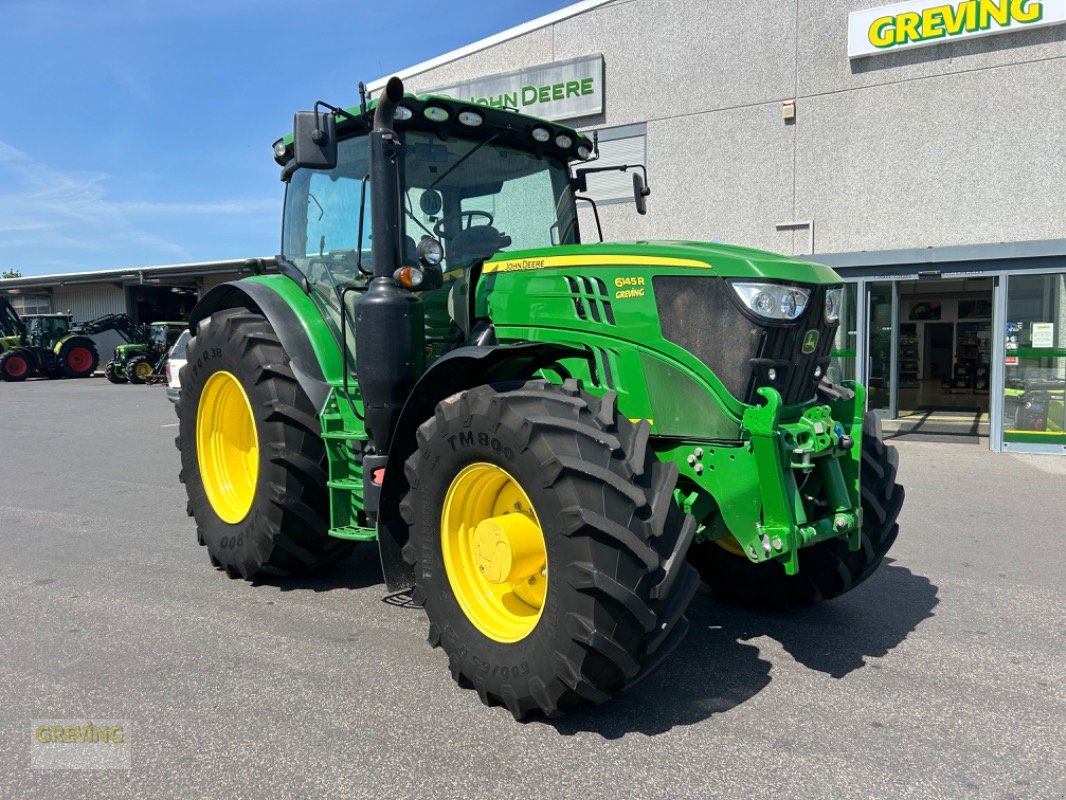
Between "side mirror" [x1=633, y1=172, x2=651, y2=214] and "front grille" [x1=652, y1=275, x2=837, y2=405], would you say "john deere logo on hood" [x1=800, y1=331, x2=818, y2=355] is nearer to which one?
"front grille" [x1=652, y1=275, x2=837, y2=405]

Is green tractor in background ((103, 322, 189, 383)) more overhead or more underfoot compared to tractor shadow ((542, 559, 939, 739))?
more overhead

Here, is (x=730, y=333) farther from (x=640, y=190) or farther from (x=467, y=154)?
(x=640, y=190)

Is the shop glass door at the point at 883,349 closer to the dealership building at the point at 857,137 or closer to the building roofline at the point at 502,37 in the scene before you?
the dealership building at the point at 857,137

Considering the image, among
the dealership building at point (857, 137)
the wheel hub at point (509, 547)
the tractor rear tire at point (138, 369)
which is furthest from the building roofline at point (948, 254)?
the tractor rear tire at point (138, 369)

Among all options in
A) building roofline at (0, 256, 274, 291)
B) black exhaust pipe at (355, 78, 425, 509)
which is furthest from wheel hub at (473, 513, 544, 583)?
building roofline at (0, 256, 274, 291)

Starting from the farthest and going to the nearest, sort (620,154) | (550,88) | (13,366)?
(13,366) < (550,88) < (620,154)

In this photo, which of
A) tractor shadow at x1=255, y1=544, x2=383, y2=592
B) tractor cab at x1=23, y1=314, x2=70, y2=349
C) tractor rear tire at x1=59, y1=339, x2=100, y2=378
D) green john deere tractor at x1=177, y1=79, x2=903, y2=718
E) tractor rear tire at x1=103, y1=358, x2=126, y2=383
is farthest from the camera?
tractor cab at x1=23, y1=314, x2=70, y2=349

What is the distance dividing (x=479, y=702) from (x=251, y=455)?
8.55 feet

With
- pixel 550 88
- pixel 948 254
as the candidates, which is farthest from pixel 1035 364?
pixel 550 88

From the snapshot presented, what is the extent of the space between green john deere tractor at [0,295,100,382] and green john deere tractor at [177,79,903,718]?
26.7m

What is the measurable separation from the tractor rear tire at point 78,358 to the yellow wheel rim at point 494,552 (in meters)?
29.0

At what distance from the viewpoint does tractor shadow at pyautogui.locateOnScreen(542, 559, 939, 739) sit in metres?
3.19

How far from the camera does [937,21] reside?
11055 millimetres

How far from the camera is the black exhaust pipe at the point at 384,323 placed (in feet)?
12.8
